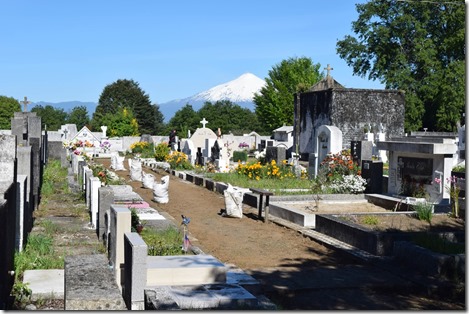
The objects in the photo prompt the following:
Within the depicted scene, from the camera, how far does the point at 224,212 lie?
48.0 feet

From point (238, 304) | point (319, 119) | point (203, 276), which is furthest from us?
point (319, 119)

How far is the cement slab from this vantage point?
7.01 metres

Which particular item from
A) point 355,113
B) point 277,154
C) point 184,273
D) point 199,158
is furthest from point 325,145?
point 184,273

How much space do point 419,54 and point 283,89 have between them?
905 inches

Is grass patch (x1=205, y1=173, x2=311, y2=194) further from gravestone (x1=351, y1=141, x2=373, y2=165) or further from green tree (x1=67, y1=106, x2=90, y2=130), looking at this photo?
green tree (x1=67, y1=106, x2=90, y2=130)

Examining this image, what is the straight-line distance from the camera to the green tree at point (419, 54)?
45812 mm

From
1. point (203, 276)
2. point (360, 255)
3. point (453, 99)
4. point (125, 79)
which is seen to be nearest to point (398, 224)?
point (360, 255)

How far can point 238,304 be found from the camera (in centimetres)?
561

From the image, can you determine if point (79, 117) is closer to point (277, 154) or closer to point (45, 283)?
point (277, 154)

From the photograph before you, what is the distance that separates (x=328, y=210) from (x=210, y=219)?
2.71 meters

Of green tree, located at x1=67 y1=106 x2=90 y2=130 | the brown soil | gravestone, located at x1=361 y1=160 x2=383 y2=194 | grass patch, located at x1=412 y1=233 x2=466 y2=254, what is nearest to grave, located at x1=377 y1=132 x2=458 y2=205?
gravestone, located at x1=361 y1=160 x2=383 y2=194

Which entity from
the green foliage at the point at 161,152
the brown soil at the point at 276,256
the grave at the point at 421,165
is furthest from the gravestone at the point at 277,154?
the brown soil at the point at 276,256

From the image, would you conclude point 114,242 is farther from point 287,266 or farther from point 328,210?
point 328,210

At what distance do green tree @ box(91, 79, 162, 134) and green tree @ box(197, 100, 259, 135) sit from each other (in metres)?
6.51
